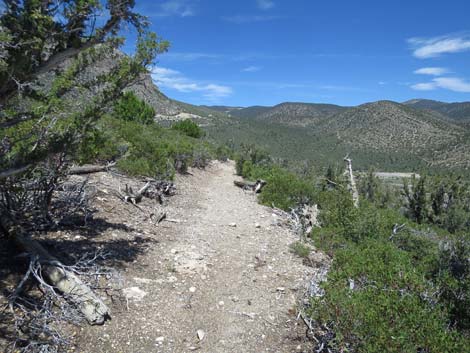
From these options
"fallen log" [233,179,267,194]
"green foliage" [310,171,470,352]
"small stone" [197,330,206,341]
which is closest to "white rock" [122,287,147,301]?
"small stone" [197,330,206,341]

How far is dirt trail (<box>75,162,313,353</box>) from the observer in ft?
13.6

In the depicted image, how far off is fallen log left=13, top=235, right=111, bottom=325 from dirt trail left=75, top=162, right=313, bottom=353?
17 cm

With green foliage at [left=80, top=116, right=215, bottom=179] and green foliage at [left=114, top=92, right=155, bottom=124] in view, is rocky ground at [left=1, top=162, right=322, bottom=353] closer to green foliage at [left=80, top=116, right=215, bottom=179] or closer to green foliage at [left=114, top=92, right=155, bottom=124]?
green foliage at [left=80, top=116, right=215, bottom=179]

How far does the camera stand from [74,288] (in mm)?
4109

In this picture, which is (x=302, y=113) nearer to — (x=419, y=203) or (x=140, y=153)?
(x=419, y=203)

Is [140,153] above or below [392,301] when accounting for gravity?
above

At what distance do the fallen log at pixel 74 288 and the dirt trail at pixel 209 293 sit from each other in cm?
17

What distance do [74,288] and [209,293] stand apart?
6.58 feet

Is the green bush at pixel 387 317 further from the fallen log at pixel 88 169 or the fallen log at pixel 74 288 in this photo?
the fallen log at pixel 88 169

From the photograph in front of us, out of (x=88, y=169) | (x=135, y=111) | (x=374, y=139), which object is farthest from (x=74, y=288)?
(x=374, y=139)

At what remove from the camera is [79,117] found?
4.79 meters

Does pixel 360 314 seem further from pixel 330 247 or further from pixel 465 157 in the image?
pixel 465 157

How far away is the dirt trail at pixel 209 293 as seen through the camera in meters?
4.15

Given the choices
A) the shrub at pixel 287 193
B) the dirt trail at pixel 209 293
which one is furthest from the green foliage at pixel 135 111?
the dirt trail at pixel 209 293
